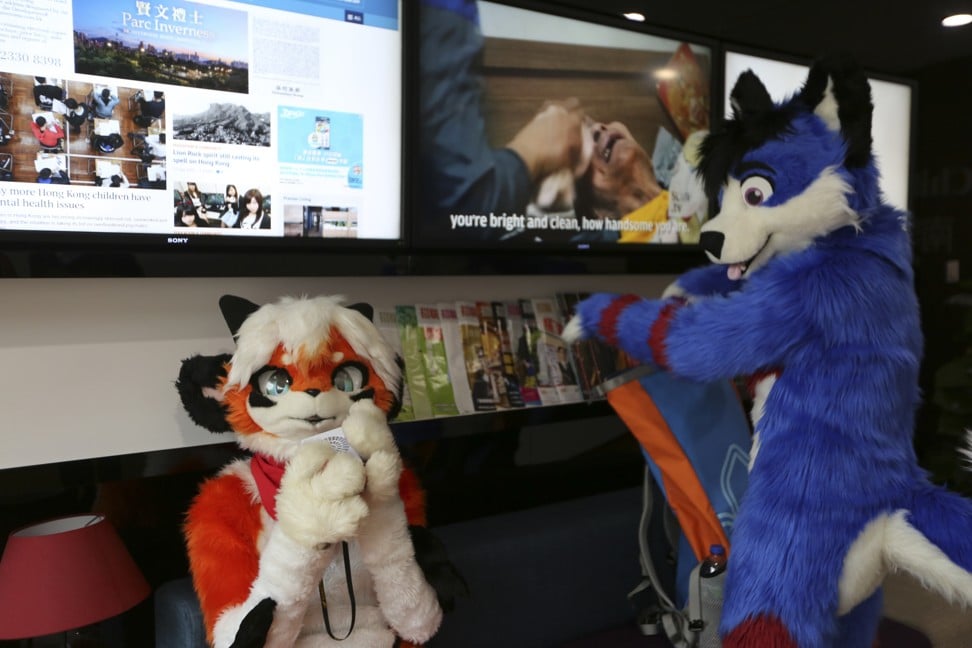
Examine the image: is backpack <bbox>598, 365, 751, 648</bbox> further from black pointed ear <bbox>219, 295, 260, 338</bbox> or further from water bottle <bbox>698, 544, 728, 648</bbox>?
black pointed ear <bbox>219, 295, 260, 338</bbox>

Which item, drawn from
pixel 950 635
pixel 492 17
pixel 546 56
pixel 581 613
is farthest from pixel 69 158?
pixel 950 635

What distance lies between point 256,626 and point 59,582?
0.40 meters

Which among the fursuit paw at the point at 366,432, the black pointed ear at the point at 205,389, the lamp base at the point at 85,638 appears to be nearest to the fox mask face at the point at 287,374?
the black pointed ear at the point at 205,389

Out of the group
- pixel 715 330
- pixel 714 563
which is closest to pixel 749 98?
pixel 715 330

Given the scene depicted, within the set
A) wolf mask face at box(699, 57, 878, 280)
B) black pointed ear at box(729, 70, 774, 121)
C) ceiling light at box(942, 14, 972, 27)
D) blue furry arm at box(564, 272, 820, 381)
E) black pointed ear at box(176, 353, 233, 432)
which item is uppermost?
ceiling light at box(942, 14, 972, 27)

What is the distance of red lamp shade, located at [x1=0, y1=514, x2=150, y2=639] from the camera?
143 centimetres

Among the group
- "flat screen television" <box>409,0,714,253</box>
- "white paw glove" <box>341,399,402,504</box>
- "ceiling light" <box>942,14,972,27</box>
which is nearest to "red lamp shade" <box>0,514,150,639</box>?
"white paw glove" <box>341,399,402,504</box>

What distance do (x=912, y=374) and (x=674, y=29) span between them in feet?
4.14

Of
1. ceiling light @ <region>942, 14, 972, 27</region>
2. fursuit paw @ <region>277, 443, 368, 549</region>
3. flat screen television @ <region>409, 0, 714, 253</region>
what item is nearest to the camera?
fursuit paw @ <region>277, 443, 368, 549</region>

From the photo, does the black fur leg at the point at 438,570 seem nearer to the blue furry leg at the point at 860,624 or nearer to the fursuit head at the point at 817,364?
the fursuit head at the point at 817,364

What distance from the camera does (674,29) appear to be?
8.04ft

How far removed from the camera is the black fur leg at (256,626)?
134 centimetres

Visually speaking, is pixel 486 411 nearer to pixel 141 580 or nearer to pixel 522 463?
pixel 522 463

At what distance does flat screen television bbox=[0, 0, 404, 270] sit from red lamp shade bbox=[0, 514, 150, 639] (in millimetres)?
→ 569
